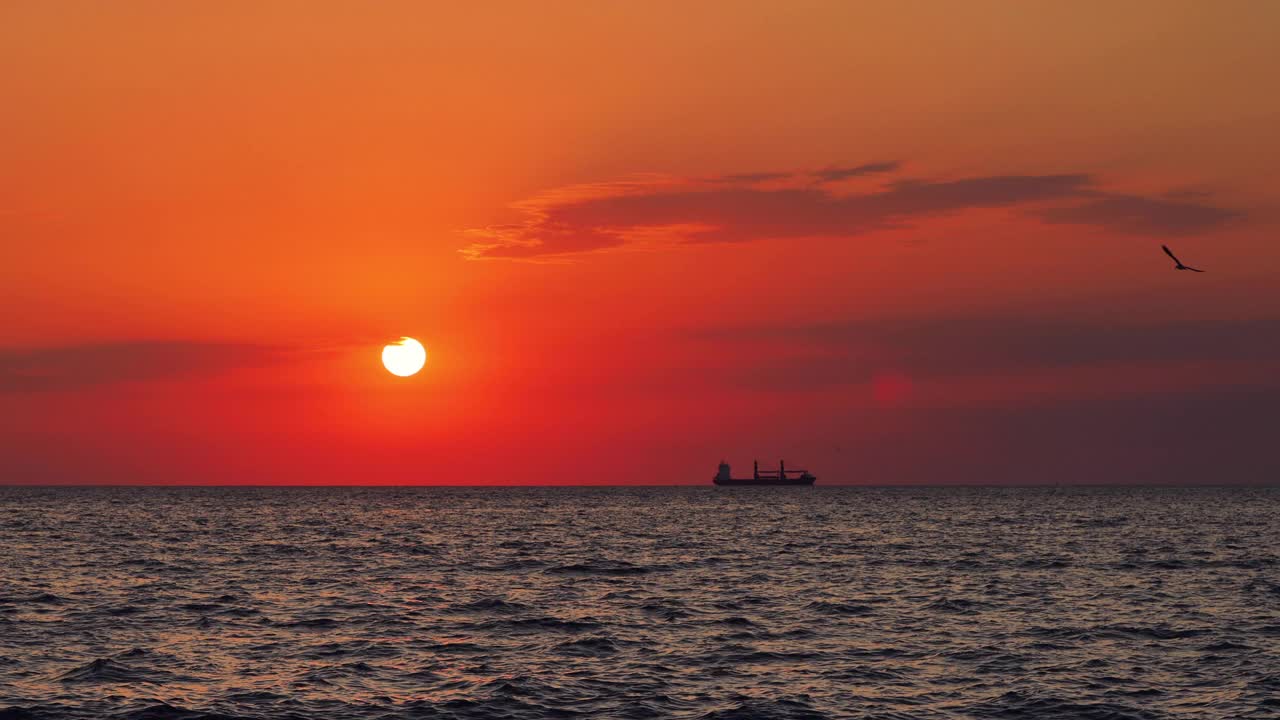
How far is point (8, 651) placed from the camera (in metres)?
41.9

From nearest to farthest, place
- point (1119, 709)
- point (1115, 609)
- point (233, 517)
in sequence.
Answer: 1. point (1119, 709)
2. point (1115, 609)
3. point (233, 517)

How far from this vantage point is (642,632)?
46812 mm

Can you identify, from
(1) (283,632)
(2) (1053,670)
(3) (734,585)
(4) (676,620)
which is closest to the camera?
(2) (1053,670)

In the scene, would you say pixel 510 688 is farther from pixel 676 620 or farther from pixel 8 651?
pixel 8 651

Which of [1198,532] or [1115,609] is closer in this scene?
[1115,609]

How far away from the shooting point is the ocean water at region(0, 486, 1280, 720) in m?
34.4

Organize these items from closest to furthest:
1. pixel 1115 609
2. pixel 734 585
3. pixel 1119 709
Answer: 1. pixel 1119 709
2. pixel 1115 609
3. pixel 734 585

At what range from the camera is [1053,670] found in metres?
39.0

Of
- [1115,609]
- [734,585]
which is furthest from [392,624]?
[1115,609]

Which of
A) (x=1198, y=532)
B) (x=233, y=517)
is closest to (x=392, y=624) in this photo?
(x=1198, y=532)

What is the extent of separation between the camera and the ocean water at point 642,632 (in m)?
34.4

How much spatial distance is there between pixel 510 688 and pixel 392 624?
1484 centimetres

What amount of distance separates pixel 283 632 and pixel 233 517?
422 ft

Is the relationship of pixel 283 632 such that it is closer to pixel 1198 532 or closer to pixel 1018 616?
pixel 1018 616
